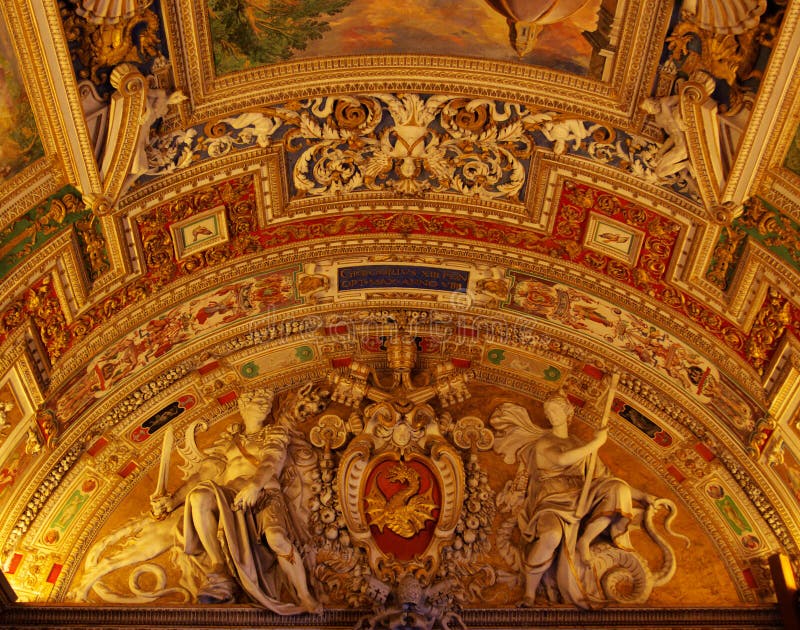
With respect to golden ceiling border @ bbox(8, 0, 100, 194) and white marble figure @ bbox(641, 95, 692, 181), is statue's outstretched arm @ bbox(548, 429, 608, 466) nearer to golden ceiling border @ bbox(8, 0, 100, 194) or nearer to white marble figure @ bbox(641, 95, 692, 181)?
white marble figure @ bbox(641, 95, 692, 181)

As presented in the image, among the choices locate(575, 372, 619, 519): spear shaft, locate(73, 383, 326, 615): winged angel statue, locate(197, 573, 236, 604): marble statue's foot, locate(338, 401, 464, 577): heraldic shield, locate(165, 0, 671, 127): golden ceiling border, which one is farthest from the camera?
locate(338, 401, 464, 577): heraldic shield

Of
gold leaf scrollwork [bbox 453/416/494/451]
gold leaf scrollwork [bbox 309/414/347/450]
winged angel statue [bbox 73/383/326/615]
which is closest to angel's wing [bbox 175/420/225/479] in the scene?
winged angel statue [bbox 73/383/326/615]

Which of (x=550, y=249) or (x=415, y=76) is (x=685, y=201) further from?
(x=415, y=76)

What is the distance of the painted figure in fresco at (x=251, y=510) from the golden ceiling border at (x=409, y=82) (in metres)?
3.61

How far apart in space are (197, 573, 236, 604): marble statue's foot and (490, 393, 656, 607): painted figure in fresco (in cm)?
301

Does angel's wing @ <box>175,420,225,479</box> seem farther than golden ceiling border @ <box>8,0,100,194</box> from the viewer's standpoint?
Yes

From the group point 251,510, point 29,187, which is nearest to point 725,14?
point 29,187

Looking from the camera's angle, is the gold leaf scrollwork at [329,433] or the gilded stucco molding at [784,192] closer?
the gilded stucco molding at [784,192]

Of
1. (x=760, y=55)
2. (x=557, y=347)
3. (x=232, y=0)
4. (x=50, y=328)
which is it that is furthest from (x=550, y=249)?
(x=50, y=328)

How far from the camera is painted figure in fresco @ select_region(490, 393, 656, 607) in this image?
39.0ft

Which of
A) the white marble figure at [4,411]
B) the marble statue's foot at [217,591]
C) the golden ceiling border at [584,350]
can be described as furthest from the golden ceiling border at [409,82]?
the marble statue's foot at [217,591]

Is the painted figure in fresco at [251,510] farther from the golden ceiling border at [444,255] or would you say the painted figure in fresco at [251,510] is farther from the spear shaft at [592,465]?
the spear shaft at [592,465]

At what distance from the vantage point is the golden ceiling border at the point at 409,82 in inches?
417

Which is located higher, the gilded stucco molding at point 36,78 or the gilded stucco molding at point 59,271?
the gilded stucco molding at point 36,78
